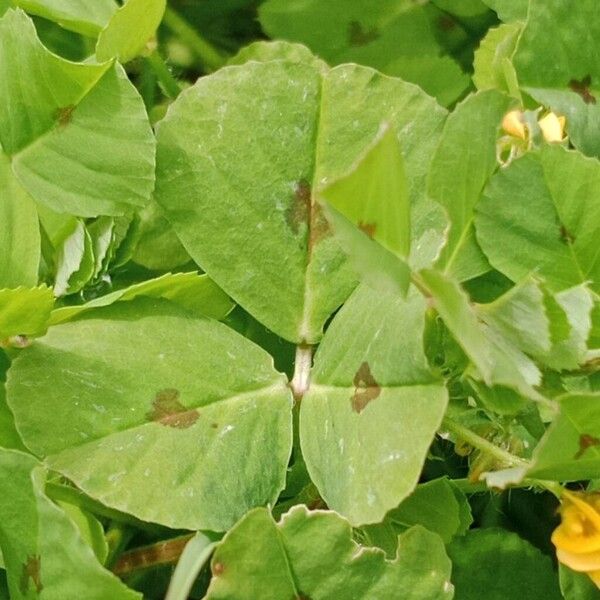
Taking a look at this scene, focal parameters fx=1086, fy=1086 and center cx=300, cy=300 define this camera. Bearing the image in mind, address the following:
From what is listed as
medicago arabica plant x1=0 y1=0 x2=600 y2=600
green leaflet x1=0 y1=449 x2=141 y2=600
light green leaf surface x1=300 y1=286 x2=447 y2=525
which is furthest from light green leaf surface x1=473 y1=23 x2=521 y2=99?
green leaflet x1=0 y1=449 x2=141 y2=600

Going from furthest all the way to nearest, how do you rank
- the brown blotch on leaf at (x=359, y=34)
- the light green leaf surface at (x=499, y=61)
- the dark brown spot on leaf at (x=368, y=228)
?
1. the brown blotch on leaf at (x=359, y=34)
2. the light green leaf surface at (x=499, y=61)
3. the dark brown spot on leaf at (x=368, y=228)

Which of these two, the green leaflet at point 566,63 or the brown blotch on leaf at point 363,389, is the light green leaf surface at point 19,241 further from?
the green leaflet at point 566,63

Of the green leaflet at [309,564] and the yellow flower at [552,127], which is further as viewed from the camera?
the yellow flower at [552,127]

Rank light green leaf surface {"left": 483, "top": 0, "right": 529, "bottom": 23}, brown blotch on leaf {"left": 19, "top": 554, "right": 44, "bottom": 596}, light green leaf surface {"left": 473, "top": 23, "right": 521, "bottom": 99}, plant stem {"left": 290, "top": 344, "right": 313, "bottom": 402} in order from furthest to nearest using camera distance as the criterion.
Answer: light green leaf surface {"left": 483, "top": 0, "right": 529, "bottom": 23} → light green leaf surface {"left": 473, "top": 23, "right": 521, "bottom": 99} → plant stem {"left": 290, "top": 344, "right": 313, "bottom": 402} → brown blotch on leaf {"left": 19, "top": 554, "right": 44, "bottom": 596}

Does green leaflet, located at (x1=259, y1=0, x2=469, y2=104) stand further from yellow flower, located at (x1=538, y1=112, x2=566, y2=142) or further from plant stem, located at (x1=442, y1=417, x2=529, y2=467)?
plant stem, located at (x1=442, y1=417, x2=529, y2=467)

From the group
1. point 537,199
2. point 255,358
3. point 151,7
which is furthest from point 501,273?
point 151,7

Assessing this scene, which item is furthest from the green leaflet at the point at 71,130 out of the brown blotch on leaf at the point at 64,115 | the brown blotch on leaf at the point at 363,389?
the brown blotch on leaf at the point at 363,389

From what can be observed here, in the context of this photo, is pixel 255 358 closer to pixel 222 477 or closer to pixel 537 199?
pixel 222 477
